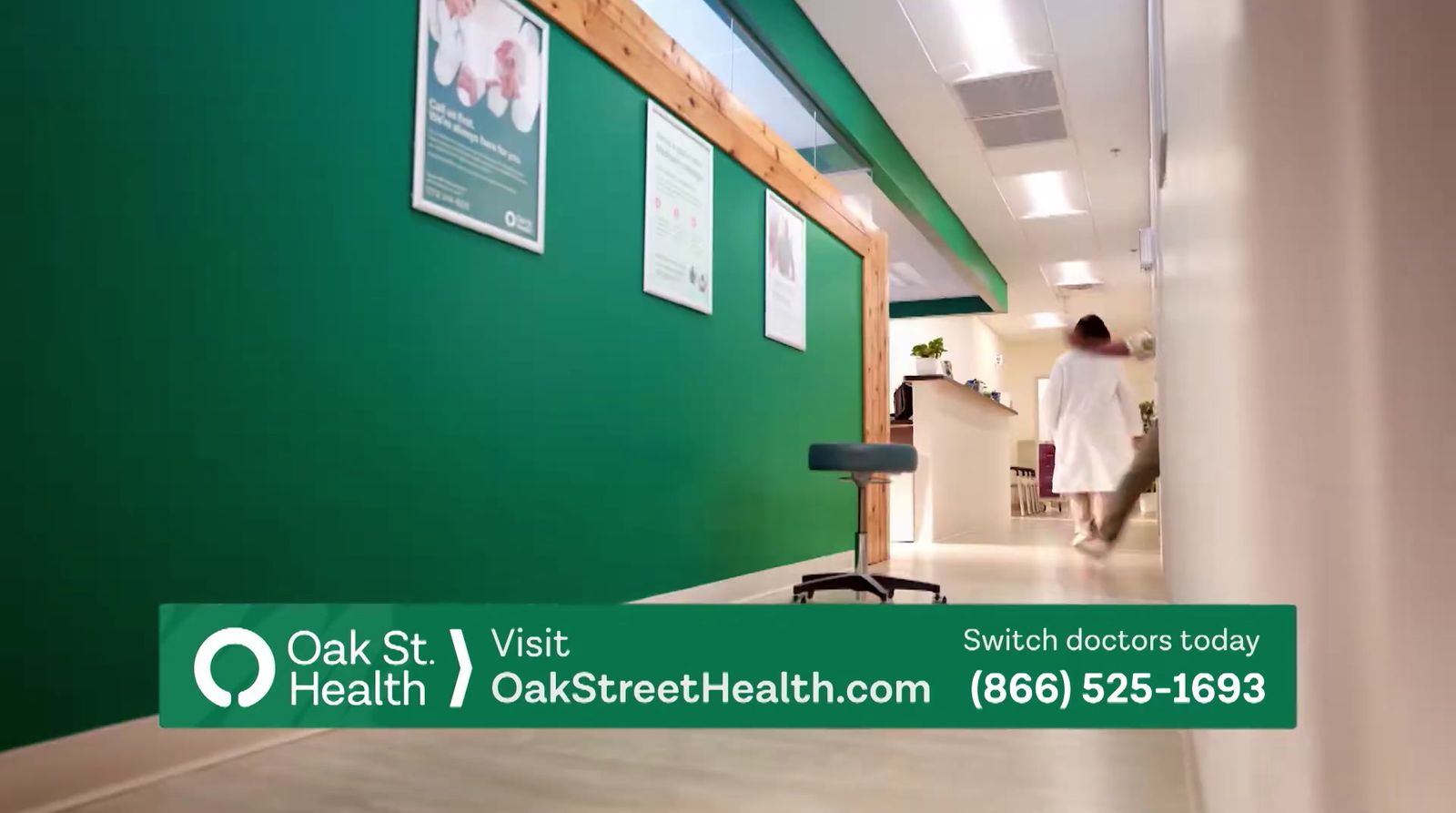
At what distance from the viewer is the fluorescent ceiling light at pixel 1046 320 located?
1468cm

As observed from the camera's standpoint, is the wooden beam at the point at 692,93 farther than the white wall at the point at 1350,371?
Yes

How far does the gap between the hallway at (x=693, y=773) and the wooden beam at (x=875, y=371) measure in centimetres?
403

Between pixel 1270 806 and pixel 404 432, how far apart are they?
7.22ft

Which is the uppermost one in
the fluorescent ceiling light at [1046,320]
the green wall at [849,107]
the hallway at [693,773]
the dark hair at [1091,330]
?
the fluorescent ceiling light at [1046,320]

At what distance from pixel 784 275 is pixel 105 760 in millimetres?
3813

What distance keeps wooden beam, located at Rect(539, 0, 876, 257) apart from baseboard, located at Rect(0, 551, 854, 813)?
228 cm

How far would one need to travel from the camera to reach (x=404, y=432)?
2.51 meters

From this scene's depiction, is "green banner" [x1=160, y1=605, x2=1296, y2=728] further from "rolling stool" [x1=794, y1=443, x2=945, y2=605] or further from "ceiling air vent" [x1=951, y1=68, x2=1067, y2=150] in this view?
"ceiling air vent" [x1=951, y1=68, x2=1067, y2=150]

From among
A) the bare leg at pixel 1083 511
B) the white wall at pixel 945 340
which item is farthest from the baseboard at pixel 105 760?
the white wall at pixel 945 340

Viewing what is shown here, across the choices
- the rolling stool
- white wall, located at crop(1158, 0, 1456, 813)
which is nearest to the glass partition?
the rolling stool

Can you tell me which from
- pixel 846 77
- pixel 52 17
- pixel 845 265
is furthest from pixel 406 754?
pixel 846 77

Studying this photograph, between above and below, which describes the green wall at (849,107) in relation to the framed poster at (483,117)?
above

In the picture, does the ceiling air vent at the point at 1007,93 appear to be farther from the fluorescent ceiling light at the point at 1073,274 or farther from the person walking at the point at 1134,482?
the fluorescent ceiling light at the point at 1073,274

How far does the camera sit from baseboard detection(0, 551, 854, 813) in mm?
1617
